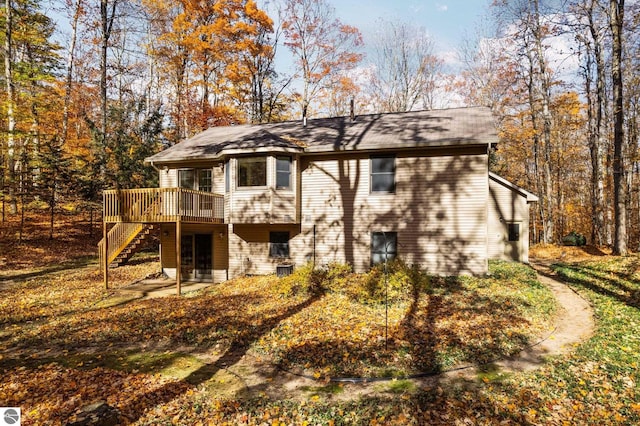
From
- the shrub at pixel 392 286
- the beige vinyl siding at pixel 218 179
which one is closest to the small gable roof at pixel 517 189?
the shrub at pixel 392 286

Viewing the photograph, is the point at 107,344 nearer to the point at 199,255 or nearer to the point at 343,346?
the point at 343,346

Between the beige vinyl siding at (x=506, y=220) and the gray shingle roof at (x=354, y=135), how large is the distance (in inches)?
184

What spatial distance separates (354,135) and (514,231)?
33.5ft

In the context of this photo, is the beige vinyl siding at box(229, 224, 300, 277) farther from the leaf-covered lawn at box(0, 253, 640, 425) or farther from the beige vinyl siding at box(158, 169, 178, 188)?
the beige vinyl siding at box(158, 169, 178, 188)

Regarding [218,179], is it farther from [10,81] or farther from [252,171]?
[10,81]

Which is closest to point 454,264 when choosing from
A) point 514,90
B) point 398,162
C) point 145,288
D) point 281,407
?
point 398,162

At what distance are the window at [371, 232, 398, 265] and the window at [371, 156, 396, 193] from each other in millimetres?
1889

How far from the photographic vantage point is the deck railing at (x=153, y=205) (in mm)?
12617

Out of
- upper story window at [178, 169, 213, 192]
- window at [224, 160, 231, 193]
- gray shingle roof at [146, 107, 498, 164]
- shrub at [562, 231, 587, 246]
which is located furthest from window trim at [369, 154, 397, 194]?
shrub at [562, 231, 587, 246]

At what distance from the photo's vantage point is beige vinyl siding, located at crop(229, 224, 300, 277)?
1519 cm

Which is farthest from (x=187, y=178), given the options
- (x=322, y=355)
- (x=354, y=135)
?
(x=322, y=355)

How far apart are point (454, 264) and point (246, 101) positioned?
2345cm

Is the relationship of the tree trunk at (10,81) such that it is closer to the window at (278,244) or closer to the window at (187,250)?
the window at (187,250)

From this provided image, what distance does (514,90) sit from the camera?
2825cm
